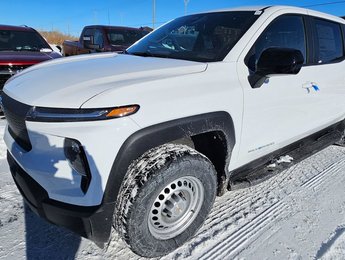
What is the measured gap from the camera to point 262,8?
117 inches

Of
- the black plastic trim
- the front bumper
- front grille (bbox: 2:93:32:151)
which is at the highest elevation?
front grille (bbox: 2:93:32:151)

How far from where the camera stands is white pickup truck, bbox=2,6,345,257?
75.0 inches

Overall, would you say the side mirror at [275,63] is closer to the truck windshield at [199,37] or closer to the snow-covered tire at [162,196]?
the truck windshield at [199,37]

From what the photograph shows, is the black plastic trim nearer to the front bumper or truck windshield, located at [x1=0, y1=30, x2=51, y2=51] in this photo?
the front bumper

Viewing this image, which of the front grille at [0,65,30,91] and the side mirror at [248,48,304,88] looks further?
the front grille at [0,65,30,91]

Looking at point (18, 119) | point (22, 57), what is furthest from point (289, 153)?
point (22, 57)

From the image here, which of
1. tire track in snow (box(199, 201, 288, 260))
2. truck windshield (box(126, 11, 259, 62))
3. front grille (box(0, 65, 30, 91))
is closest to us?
tire track in snow (box(199, 201, 288, 260))

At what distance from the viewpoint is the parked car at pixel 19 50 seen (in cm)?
597

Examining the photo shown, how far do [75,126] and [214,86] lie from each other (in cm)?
101

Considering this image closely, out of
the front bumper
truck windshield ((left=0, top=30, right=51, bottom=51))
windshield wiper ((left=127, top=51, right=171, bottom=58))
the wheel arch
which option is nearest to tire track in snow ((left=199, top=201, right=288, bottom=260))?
the wheel arch

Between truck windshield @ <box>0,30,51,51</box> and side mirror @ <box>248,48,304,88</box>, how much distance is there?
614cm

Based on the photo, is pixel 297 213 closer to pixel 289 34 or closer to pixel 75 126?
pixel 289 34

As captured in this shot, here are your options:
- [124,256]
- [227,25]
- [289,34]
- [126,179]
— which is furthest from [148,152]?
[289,34]

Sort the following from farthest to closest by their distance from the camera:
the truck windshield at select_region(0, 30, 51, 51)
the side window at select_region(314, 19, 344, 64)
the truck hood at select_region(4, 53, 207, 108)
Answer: the truck windshield at select_region(0, 30, 51, 51) → the side window at select_region(314, 19, 344, 64) → the truck hood at select_region(4, 53, 207, 108)
